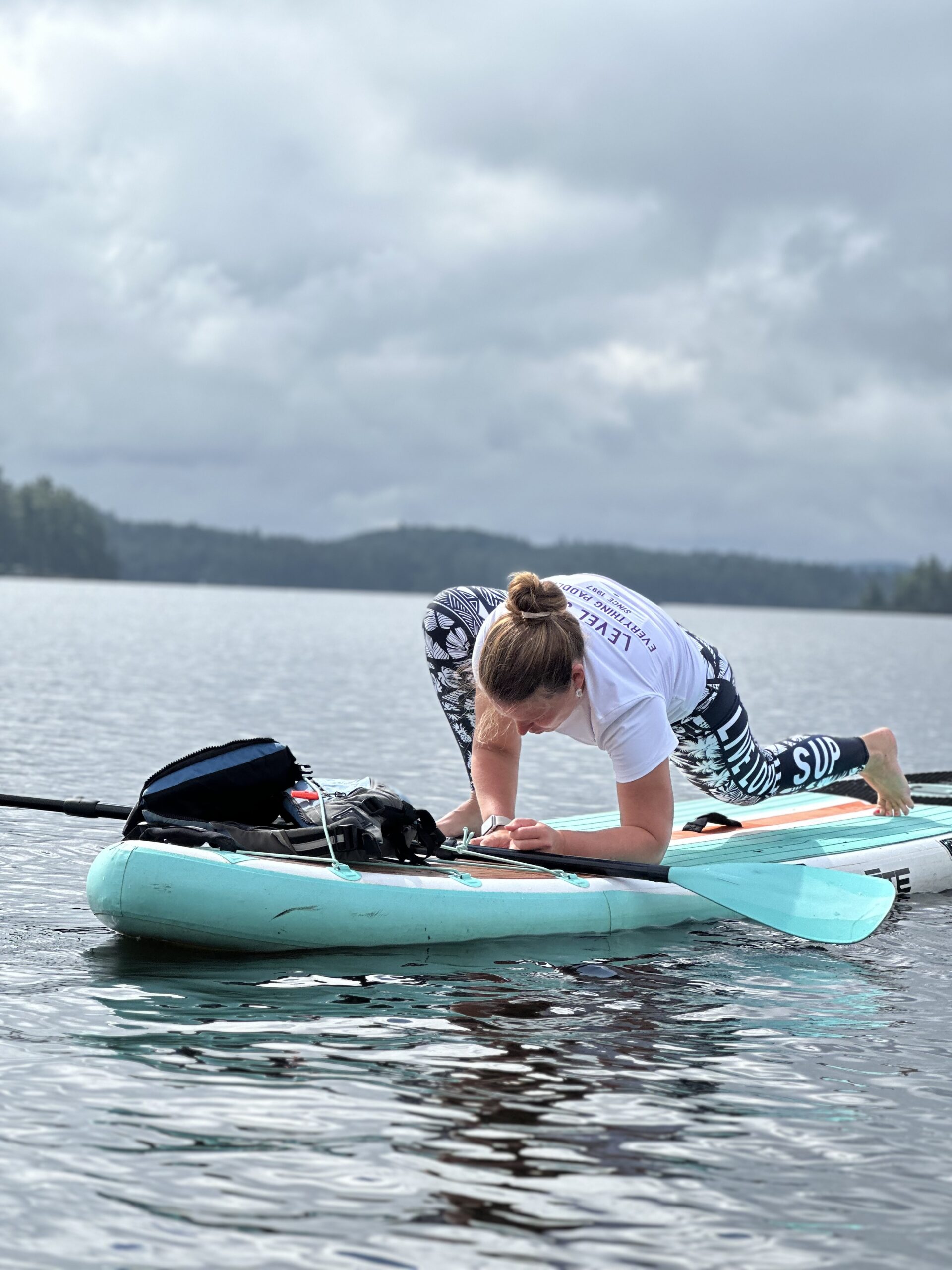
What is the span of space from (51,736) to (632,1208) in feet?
46.2

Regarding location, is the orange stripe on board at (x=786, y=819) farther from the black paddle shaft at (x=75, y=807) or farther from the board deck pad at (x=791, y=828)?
the black paddle shaft at (x=75, y=807)

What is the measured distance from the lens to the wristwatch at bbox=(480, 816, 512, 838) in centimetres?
690

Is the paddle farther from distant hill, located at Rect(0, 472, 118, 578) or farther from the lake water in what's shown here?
distant hill, located at Rect(0, 472, 118, 578)

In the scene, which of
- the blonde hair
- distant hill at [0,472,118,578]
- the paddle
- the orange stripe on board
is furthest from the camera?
distant hill at [0,472,118,578]

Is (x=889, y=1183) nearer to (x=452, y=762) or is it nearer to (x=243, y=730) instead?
(x=452, y=762)

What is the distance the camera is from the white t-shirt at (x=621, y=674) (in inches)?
236

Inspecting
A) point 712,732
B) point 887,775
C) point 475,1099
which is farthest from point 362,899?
point 887,775

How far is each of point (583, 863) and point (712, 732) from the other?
3.60ft

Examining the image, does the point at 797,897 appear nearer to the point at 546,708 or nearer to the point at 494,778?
the point at 494,778

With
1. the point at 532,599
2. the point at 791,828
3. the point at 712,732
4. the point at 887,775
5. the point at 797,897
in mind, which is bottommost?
the point at 797,897

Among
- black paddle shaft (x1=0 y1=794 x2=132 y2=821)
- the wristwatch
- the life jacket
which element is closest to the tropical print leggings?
the wristwatch

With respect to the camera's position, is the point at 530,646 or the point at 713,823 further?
the point at 713,823

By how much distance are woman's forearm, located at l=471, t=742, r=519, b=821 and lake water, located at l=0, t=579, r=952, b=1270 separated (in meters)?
0.71

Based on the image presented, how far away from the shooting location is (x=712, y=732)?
23.7ft
